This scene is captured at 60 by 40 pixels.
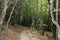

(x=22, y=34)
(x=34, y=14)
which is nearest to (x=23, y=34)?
(x=22, y=34)

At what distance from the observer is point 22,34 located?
13.2 metres

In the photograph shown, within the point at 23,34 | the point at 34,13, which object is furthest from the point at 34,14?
the point at 23,34

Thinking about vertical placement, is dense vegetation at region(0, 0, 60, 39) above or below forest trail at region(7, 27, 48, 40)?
above

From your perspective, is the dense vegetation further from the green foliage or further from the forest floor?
the forest floor

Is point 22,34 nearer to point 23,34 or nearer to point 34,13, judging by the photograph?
point 23,34

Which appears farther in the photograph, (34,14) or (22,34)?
(34,14)

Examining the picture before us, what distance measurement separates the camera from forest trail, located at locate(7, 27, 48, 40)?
12.5m

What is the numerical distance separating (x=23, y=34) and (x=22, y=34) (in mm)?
70

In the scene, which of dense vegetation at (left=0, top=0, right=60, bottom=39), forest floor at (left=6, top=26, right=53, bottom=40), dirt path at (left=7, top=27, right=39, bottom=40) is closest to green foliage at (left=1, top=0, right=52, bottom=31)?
dense vegetation at (left=0, top=0, right=60, bottom=39)

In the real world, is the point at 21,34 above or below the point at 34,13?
below

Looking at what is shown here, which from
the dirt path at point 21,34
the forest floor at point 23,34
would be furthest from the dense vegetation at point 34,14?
the dirt path at point 21,34

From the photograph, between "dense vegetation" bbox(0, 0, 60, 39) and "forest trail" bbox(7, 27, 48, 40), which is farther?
"dense vegetation" bbox(0, 0, 60, 39)

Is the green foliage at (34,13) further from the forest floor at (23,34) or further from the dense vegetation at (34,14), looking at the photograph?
the forest floor at (23,34)

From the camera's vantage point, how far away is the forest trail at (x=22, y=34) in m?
12.5
